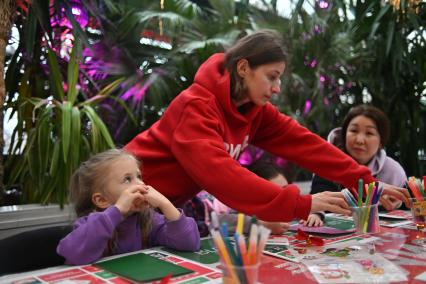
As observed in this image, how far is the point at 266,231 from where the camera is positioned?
596mm

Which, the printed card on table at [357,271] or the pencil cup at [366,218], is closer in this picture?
the printed card on table at [357,271]

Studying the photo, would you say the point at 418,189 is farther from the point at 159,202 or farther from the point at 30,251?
the point at 30,251

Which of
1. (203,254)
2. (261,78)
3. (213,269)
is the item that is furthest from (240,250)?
(261,78)

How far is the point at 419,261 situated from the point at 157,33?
7.40 feet

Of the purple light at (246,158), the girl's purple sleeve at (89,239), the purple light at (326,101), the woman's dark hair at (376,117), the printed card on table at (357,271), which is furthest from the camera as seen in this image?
the purple light at (326,101)

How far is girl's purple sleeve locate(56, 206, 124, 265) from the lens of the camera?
0.89 meters

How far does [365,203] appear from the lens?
107cm

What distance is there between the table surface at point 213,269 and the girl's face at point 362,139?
0.96 meters

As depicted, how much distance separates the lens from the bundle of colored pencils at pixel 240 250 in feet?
1.99

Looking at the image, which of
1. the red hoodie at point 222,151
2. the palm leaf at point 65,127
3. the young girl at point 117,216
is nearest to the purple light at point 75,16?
the palm leaf at point 65,127

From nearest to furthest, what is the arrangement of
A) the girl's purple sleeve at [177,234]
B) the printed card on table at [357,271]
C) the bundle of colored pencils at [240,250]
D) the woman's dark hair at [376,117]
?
the bundle of colored pencils at [240,250]
the printed card on table at [357,271]
the girl's purple sleeve at [177,234]
the woman's dark hair at [376,117]

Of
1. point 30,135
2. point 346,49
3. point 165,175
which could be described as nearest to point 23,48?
point 30,135

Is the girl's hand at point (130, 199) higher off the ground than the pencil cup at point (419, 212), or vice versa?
the girl's hand at point (130, 199)

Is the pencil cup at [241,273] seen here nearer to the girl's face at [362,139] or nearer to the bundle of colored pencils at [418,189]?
the bundle of colored pencils at [418,189]
